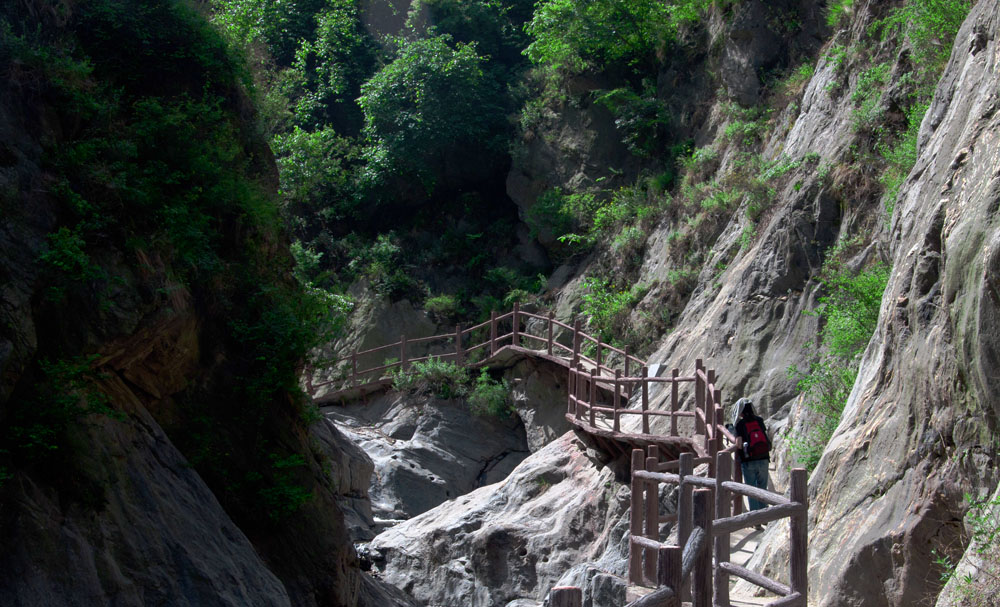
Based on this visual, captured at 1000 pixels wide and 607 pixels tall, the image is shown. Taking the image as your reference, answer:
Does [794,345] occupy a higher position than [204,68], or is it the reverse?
[204,68]

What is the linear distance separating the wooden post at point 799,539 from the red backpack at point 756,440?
333 centimetres

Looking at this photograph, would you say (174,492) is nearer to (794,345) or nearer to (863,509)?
(863,509)

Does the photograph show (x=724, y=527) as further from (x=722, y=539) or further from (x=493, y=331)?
(x=493, y=331)

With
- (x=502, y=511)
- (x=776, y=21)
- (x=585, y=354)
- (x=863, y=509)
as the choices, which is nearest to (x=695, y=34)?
(x=776, y=21)

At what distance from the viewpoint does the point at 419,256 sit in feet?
84.2

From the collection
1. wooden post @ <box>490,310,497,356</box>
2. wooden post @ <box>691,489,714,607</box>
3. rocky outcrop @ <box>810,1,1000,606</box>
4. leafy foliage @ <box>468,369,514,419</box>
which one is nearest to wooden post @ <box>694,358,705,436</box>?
rocky outcrop @ <box>810,1,1000,606</box>

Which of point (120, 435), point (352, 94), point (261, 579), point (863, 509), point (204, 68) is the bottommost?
point (261, 579)

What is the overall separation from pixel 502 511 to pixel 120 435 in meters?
8.60

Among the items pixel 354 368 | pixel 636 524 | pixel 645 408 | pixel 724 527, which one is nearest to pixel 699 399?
pixel 645 408

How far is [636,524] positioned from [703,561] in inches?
127

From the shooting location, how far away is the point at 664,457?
42.8 feet

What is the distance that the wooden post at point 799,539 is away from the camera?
628 cm

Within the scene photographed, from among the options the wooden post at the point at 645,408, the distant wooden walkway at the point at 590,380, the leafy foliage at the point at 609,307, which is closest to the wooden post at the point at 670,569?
the distant wooden walkway at the point at 590,380

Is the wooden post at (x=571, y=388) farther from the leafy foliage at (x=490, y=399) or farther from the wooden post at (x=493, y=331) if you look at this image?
the wooden post at (x=493, y=331)
